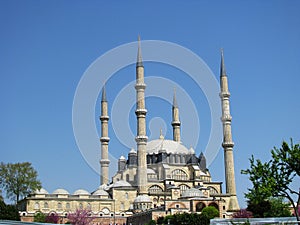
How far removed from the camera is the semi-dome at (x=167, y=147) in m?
48.9

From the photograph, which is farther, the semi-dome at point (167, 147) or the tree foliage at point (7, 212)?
the semi-dome at point (167, 147)

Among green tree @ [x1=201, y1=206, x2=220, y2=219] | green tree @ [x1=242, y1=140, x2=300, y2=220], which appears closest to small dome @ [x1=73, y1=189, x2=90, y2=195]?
green tree @ [x1=201, y1=206, x2=220, y2=219]

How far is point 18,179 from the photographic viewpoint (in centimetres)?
3716

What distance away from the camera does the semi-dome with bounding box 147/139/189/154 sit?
4891 centimetres

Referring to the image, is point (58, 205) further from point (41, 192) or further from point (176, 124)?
point (176, 124)

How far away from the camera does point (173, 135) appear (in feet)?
171

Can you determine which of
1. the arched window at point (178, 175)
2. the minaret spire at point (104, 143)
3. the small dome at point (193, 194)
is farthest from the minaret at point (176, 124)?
the small dome at point (193, 194)

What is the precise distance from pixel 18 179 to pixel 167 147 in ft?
55.6

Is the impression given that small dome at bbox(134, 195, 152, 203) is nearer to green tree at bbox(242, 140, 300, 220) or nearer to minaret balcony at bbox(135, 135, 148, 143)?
minaret balcony at bbox(135, 135, 148, 143)

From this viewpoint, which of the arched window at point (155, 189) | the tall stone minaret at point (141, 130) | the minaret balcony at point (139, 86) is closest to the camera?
the tall stone minaret at point (141, 130)

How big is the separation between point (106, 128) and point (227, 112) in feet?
38.8

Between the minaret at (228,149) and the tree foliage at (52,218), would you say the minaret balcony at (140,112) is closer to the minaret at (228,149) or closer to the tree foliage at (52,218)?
the minaret at (228,149)

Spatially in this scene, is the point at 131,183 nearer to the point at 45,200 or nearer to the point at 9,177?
the point at 45,200

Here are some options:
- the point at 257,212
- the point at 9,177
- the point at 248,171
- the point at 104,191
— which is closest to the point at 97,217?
the point at 104,191
